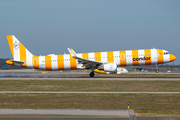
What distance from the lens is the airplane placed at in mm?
41406

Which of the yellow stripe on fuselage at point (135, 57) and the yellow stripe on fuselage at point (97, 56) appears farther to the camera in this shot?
the yellow stripe on fuselage at point (97, 56)

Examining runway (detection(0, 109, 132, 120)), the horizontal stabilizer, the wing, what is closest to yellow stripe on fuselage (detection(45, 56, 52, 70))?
the horizontal stabilizer

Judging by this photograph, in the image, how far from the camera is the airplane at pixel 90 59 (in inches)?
1630

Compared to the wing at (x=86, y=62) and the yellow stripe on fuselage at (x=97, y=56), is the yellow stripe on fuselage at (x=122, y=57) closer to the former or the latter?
the wing at (x=86, y=62)

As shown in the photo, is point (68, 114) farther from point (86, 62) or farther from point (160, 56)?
point (160, 56)

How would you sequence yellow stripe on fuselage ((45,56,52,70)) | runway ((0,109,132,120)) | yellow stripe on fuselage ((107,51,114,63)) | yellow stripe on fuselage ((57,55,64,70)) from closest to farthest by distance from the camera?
1. runway ((0,109,132,120))
2. yellow stripe on fuselage ((107,51,114,63))
3. yellow stripe on fuselage ((57,55,64,70))
4. yellow stripe on fuselage ((45,56,52,70))

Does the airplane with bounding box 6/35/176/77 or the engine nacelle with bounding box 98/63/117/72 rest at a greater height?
the airplane with bounding box 6/35/176/77

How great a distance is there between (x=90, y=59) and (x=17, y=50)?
13.7 metres

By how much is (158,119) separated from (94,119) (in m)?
3.24

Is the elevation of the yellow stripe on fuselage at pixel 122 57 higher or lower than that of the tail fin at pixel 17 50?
lower

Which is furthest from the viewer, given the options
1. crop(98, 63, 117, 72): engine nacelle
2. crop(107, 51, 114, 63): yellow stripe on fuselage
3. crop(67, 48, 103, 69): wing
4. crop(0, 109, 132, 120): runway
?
crop(107, 51, 114, 63): yellow stripe on fuselage

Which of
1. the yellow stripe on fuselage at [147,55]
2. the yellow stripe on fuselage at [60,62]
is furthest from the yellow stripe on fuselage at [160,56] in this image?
the yellow stripe on fuselage at [60,62]

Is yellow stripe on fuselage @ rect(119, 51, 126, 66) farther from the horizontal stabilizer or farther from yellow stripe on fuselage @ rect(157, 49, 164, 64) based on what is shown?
the horizontal stabilizer

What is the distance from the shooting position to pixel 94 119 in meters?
12.6
